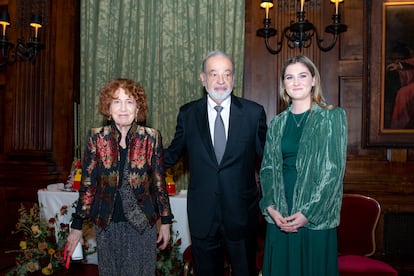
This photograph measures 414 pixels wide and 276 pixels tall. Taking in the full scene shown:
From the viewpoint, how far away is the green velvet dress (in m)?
1.99

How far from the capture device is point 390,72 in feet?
12.1

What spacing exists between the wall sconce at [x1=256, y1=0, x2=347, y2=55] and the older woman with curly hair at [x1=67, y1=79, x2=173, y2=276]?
79.5 inches

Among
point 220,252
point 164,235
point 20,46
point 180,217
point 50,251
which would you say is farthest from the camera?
point 20,46

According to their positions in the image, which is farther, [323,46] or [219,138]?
[323,46]

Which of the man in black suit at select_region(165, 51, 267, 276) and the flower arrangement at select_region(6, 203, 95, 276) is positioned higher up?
the man in black suit at select_region(165, 51, 267, 276)

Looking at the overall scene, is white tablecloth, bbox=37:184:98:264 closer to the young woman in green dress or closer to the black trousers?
the black trousers

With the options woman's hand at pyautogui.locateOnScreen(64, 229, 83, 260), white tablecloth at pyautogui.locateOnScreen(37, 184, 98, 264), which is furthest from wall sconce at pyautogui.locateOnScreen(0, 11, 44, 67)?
woman's hand at pyautogui.locateOnScreen(64, 229, 83, 260)

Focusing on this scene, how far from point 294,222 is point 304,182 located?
206mm

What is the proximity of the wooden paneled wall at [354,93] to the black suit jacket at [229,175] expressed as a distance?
1802 mm

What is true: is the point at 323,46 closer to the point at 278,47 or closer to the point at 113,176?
the point at 278,47

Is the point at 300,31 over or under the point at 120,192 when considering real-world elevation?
over

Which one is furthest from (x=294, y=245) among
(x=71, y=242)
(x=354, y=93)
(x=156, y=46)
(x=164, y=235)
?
A: (x=156, y=46)

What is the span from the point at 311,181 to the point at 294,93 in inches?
18.6

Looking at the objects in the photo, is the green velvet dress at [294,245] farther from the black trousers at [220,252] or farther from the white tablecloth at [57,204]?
the white tablecloth at [57,204]
